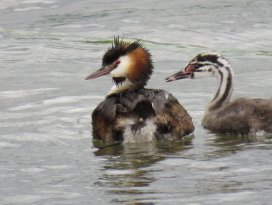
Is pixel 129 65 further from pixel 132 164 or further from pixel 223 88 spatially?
pixel 132 164

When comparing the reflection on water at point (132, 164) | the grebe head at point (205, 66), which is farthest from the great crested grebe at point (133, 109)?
the grebe head at point (205, 66)

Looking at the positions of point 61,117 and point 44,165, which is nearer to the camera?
point 44,165

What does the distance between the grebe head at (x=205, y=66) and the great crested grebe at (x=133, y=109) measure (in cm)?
108

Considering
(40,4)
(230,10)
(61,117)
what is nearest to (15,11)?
(40,4)

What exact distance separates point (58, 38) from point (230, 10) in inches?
118

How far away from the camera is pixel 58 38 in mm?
16750

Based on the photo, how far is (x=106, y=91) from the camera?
1324 centimetres

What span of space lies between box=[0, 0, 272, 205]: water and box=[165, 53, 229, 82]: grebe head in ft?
1.15

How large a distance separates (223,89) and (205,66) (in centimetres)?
46

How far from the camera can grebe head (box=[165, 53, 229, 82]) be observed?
1166cm

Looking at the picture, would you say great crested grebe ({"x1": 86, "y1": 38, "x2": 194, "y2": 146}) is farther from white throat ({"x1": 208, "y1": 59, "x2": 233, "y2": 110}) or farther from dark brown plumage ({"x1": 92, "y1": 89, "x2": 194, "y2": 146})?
white throat ({"x1": 208, "y1": 59, "x2": 233, "y2": 110})

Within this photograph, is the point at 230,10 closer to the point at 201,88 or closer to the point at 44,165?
the point at 201,88

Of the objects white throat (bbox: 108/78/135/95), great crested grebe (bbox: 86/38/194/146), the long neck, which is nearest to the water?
great crested grebe (bbox: 86/38/194/146)

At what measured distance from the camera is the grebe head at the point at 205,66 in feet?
38.2
